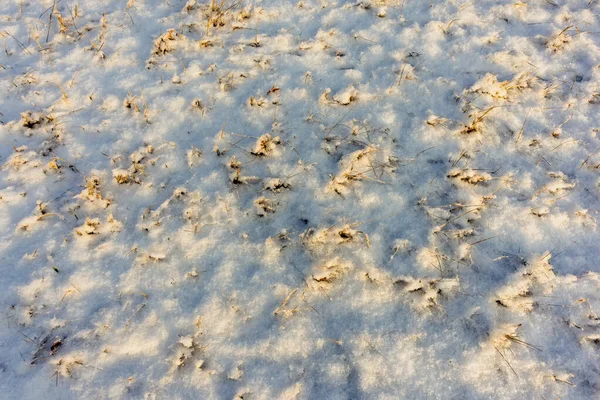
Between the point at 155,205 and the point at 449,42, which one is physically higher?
the point at 449,42

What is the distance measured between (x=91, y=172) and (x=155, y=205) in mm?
638

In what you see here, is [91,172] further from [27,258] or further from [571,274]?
[571,274]

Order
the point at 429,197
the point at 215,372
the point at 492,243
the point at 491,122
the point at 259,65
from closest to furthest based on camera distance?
the point at 215,372 → the point at 492,243 → the point at 429,197 → the point at 491,122 → the point at 259,65

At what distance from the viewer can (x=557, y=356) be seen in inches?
101

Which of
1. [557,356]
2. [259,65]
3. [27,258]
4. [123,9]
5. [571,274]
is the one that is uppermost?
[123,9]

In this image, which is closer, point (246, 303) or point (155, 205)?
point (246, 303)

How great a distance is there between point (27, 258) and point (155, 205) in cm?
94

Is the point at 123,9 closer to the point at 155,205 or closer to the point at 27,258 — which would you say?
the point at 155,205

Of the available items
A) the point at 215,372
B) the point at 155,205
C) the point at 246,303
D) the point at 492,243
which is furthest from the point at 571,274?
the point at 155,205

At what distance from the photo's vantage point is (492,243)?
296 cm

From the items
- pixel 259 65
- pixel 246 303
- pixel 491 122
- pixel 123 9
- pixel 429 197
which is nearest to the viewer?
pixel 246 303

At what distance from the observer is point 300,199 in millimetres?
3150

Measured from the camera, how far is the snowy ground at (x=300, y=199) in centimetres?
254

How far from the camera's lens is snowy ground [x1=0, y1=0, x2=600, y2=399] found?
2.54 m
